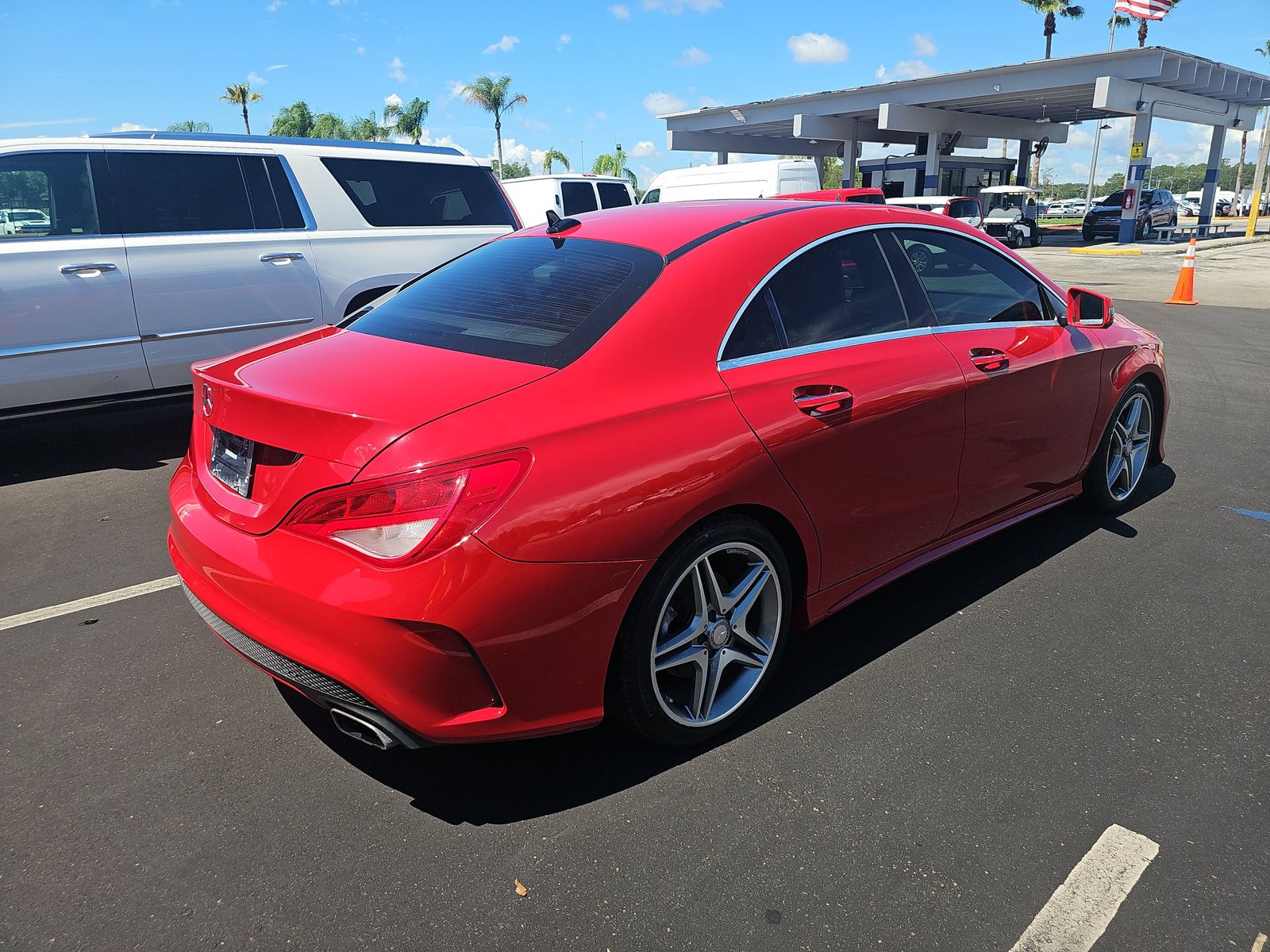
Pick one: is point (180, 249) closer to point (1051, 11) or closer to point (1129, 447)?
point (1129, 447)

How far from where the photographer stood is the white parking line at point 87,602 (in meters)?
3.55

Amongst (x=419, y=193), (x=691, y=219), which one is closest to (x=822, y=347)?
(x=691, y=219)

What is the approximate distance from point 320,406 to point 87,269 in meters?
3.99

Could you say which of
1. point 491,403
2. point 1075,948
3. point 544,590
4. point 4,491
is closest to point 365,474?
point 491,403

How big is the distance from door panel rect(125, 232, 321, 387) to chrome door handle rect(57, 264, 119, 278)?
0.13 meters

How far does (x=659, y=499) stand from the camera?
238cm

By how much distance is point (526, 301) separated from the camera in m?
2.90

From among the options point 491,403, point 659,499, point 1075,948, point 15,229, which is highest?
point 15,229

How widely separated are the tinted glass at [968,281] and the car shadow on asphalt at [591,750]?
45.7 inches

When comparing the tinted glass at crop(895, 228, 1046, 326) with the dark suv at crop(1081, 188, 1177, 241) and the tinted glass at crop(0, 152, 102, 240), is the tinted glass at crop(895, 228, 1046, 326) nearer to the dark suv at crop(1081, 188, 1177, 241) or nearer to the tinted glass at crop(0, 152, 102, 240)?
the tinted glass at crop(0, 152, 102, 240)

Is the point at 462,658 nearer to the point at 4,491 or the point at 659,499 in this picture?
the point at 659,499

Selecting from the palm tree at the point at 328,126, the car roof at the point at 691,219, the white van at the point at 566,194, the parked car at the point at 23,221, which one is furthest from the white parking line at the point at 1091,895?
the palm tree at the point at 328,126

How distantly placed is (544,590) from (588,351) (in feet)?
2.36

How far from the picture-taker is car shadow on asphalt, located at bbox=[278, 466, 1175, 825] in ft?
8.25
